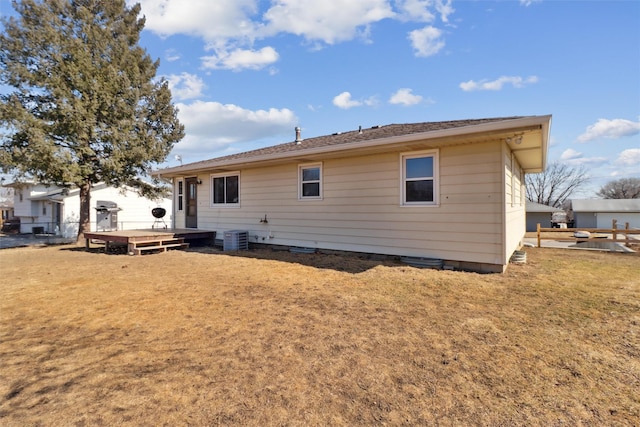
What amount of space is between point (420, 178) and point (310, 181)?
299 cm

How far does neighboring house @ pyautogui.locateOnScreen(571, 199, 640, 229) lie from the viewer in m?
30.2

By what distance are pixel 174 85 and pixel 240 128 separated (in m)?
9.67

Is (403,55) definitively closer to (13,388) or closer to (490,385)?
(490,385)

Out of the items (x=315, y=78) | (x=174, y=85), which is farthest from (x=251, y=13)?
(x=174, y=85)

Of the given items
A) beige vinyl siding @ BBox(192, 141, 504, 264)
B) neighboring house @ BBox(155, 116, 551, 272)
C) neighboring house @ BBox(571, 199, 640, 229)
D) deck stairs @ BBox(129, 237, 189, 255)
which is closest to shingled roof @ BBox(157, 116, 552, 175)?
neighboring house @ BBox(155, 116, 551, 272)

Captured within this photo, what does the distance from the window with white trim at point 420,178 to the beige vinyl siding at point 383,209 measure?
112mm

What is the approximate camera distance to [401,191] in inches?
275

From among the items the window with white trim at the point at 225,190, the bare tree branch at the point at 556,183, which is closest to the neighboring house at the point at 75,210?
the window with white trim at the point at 225,190

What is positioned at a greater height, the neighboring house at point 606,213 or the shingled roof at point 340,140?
the shingled roof at point 340,140

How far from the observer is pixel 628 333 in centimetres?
324

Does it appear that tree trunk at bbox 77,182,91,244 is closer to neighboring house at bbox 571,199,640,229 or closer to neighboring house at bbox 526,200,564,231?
neighboring house at bbox 526,200,564,231

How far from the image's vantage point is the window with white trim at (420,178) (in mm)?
6586

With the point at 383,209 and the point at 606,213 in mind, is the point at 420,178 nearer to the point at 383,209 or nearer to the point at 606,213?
the point at 383,209

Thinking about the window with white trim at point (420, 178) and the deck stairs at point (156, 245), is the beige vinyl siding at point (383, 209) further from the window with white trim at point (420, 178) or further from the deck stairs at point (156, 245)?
the deck stairs at point (156, 245)
